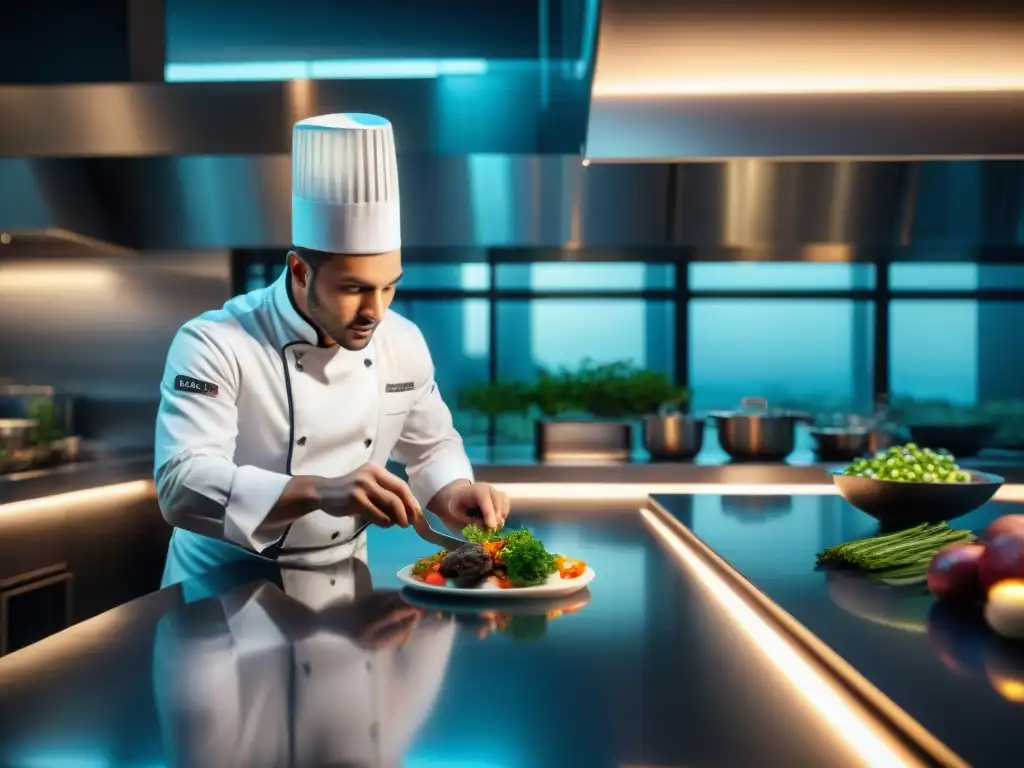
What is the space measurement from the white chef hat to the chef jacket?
21 cm

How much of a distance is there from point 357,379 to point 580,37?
3.30 ft

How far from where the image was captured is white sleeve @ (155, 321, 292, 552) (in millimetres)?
1363

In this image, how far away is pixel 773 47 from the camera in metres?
1.86

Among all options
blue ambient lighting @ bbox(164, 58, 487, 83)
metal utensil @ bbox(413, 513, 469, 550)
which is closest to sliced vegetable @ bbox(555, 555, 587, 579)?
metal utensil @ bbox(413, 513, 469, 550)

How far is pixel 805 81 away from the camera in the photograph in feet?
6.51

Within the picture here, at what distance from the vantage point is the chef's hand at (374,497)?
1.26 metres

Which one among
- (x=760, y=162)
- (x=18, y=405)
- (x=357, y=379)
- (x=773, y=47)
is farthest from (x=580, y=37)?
(x=18, y=405)

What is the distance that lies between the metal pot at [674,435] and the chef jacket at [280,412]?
155cm

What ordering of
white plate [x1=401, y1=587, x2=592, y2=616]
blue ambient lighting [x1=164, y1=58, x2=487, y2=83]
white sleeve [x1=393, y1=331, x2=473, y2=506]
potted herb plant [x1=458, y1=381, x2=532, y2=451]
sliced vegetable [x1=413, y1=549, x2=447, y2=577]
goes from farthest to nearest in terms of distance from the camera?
blue ambient lighting [x1=164, y1=58, x2=487, y2=83], potted herb plant [x1=458, y1=381, x2=532, y2=451], white sleeve [x1=393, y1=331, x2=473, y2=506], sliced vegetable [x1=413, y1=549, x2=447, y2=577], white plate [x1=401, y1=587, x2=592, y2=616]

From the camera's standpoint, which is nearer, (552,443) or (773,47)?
(773,47)

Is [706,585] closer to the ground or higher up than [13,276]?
closer to the ground

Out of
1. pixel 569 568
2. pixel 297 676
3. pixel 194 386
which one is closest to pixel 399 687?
pixel 297 676

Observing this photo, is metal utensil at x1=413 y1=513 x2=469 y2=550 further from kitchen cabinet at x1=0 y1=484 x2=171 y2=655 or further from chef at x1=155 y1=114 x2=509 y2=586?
kitchen cabinet at x1=0 y1=484 x2=171 y2=655

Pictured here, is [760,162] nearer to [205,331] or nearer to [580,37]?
[580,37]
